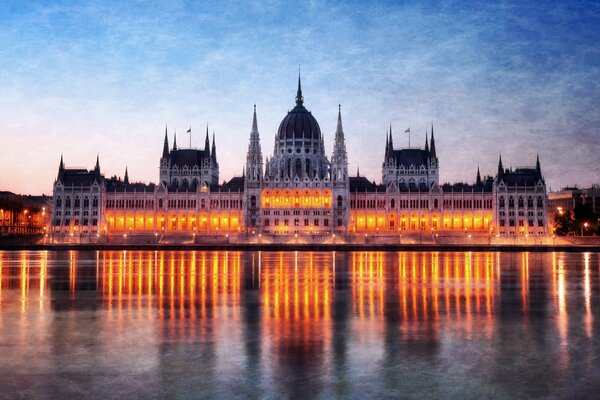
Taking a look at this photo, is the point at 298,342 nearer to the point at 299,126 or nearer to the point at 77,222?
the point at 77,222

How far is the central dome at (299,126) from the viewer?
13475 centimetres

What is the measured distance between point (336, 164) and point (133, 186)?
134 ft

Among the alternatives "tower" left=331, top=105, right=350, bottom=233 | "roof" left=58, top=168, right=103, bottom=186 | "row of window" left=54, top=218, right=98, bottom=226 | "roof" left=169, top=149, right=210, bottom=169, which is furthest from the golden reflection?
"roof" left=169, top=149, right=210, bottom=169

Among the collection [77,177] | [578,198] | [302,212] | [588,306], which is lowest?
[588,306]

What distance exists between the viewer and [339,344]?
13.3 metres

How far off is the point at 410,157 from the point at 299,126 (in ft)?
80.3

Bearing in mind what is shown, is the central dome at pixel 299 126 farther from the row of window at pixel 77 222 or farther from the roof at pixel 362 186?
the row of window at pixel 77 222

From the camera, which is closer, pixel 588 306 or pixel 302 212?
pixel 588 306

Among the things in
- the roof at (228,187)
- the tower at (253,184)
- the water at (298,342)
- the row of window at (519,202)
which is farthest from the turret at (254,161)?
the water at (298,342)

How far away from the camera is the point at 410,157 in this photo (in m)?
135

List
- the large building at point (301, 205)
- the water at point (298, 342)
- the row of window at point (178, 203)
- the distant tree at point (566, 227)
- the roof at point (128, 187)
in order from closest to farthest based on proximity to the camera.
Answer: the water at point (298, 342)
the distant tree at point (566, 227)
the large building at point (301, 205)
the row of window at point (178, 203)
the roof at point (128, 187)

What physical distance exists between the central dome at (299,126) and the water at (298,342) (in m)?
110

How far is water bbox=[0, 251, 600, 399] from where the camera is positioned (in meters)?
10.1

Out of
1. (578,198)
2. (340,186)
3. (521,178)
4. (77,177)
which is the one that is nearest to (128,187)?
(77,177)
